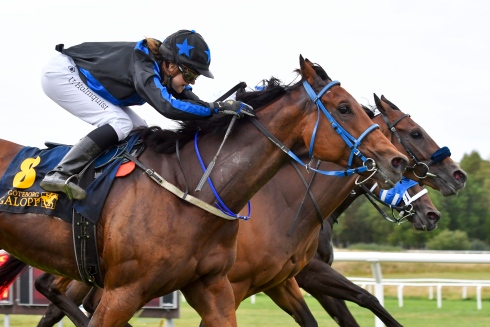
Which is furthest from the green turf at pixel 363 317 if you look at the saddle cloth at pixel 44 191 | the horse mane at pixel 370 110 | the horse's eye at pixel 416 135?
the saddle cloth at pixel 44 191

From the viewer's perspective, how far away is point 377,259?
28.2 feet

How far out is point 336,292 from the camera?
6500 mm

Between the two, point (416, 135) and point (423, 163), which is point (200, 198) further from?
point (416, 135)

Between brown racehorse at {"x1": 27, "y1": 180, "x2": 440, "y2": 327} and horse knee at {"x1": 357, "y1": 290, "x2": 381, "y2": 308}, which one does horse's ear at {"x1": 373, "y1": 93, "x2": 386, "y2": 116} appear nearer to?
brown racehorse at {"x1": 27, "y1": 180, "x2": 440, "y2": 327}

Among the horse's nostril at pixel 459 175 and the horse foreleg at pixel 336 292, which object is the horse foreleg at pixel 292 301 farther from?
the horse's nostril at pixel 459 175

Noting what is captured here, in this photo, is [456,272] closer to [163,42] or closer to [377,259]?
[377,259]

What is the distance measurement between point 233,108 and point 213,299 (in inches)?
41.2

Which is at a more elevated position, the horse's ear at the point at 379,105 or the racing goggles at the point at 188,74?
the racing goggles at the point at 188,74

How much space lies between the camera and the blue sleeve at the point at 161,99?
Answer: 450cm

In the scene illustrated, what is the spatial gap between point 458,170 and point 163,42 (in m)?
2.79

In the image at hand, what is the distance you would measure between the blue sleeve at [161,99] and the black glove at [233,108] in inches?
2.3

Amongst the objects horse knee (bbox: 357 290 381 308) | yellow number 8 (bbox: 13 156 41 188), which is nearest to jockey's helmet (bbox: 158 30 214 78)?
yellow number 8 (bbox: 13 156 41 188)

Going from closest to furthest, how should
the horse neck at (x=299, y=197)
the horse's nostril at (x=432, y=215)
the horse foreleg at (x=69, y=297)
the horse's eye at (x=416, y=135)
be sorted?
the horse neck at (x=299, y=197), the horse's eye at (x=416, y=135), the horse's nostril at (x=432, y=215), the horse foreleg at (x=69, y=297)

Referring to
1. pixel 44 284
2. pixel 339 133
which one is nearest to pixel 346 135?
pixel 339 133
